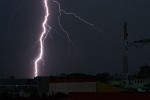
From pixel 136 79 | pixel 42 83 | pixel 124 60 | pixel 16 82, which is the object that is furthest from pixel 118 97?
pixel 136 79

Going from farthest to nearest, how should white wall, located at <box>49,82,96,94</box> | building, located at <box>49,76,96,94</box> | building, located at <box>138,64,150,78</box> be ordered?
building, located at <box>138,64,150,78</box> < building, located at <box>49,76,96,94</box> < white wall, located at <box>49,82,96,94</box>

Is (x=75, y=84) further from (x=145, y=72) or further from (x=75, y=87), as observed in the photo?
(x=145, y=72)

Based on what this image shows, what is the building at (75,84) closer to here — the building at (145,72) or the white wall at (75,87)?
the white wall at (75,87)

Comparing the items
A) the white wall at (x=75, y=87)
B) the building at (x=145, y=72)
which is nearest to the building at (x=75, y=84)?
the white wall at (x=75, y=87)

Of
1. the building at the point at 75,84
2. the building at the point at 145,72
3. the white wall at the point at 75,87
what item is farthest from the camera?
the building at the point at 145,72

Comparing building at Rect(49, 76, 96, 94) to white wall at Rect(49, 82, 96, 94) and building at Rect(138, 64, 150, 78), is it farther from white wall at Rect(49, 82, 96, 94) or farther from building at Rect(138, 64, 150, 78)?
building at Rect(138, 64, 150, 78)

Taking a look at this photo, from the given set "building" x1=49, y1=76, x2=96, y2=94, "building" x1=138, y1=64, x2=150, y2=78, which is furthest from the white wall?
"building" x1=138, y1=64, x2=150, y2=78

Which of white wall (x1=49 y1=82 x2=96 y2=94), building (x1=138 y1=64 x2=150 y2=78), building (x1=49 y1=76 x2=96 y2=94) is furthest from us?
building (x1=138 y1=64 x2=150 y2=78)

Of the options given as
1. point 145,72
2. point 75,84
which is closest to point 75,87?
point 75,84

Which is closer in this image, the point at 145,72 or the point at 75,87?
the point at 75,87

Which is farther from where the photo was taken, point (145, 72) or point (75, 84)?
point (145, 72)

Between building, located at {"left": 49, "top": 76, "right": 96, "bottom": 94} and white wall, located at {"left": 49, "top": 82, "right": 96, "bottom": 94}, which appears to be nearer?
white wall, located at {"left": 49, "top": 82, "right": 96, "bottom": 94}

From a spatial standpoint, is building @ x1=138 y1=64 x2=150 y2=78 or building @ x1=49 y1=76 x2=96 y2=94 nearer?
building @ x1=49 y1=76 x2=96 y2=94

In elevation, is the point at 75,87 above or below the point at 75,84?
below
